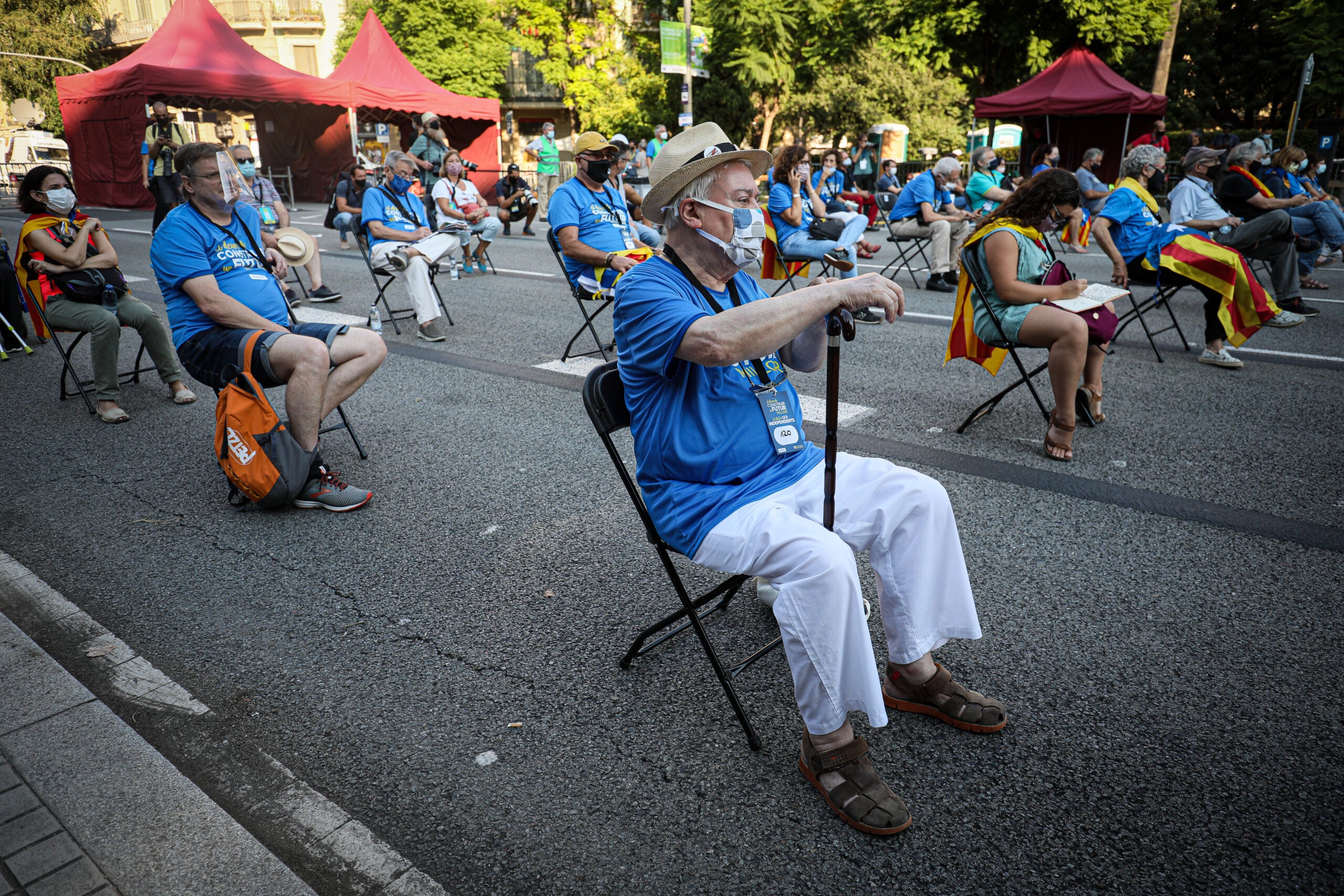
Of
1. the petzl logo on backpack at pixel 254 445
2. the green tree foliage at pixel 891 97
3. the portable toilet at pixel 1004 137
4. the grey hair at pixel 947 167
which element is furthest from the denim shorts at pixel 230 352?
the green tree foliage at pixel 891 97

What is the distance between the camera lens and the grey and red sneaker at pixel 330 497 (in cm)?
406

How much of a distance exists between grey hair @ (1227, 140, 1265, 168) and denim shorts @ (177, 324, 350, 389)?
8901mm

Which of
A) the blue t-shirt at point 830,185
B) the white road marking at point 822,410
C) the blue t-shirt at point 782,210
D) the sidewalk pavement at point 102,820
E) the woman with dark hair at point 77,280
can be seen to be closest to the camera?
the sidewalk pavement at point 102,820

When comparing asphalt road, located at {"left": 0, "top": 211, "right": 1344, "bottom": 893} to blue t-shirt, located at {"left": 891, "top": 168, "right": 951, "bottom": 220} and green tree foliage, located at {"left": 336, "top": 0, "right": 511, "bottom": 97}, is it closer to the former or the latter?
blue t-shirt, located at {"left": 891, "top": 168, "right": 951, "bottom": 220}

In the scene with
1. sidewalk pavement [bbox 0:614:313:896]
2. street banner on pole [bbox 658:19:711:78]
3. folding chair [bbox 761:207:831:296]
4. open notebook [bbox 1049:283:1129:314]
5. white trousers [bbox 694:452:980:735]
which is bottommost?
sidewalk pavement [bbox 0:614:313:896]

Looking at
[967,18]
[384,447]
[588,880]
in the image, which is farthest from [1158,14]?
[588,880]

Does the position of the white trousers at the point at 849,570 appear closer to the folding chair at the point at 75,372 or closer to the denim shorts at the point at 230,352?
the denim shorts at the point at 230,352

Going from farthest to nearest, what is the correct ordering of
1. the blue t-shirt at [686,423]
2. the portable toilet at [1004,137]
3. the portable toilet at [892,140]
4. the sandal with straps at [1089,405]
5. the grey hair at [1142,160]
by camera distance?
the portable toilet at [1004,137]
the portable toilet at [892,140]
the grey hair at [1142,160]
the sandal with straps at [1089,405]
the blue t-shirt at [686,423]

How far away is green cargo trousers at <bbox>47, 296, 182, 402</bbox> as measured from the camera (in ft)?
18.1

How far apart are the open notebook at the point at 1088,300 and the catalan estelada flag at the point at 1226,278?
176cm

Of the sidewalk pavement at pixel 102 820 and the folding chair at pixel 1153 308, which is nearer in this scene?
the sidewalk pavement at pixel 102 820

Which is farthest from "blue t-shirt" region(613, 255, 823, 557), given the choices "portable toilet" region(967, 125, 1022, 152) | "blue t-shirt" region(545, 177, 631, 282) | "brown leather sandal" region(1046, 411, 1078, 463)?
"portable toilet" region(967, 125, 1022, 152)

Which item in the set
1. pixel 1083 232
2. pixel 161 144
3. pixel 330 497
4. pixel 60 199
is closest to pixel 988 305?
pixel 330 497

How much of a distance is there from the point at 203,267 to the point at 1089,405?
4.88 meters
